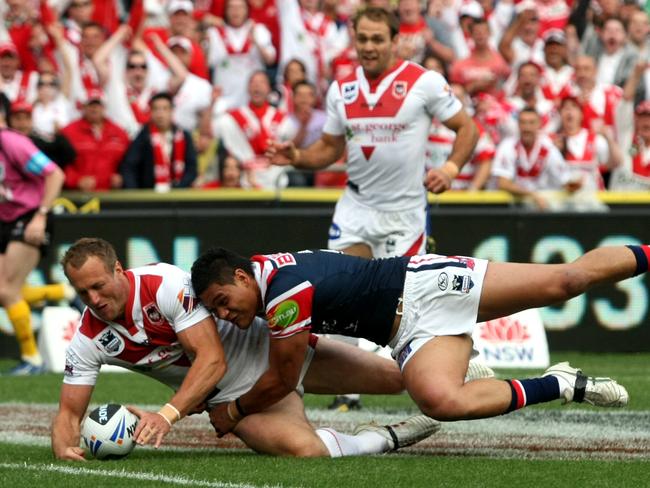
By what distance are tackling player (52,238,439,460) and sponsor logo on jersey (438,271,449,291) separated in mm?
742

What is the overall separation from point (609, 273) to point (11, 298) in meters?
6.10

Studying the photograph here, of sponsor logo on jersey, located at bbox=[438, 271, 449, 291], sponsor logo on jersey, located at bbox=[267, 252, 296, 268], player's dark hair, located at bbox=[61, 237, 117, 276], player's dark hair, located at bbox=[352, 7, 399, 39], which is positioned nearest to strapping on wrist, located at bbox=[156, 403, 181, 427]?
player's dark hair, located at bbox=[61, 237, 117, 276]

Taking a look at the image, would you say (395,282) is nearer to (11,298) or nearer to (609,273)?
(609,273)

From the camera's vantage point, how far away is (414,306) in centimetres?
755

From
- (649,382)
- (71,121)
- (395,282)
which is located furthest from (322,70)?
(395,282)

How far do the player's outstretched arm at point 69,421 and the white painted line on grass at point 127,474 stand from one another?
0.72 feet

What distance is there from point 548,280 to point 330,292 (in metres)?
1.09

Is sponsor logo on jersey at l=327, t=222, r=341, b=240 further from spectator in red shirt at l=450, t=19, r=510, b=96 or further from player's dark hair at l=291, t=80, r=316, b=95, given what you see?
spectator in red shirt at l=450, t=19, r=510, b=96

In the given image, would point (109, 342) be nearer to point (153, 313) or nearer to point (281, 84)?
point (153, 313)

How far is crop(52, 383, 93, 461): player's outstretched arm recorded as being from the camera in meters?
7.48

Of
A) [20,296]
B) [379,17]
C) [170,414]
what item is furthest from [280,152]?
[20,296]

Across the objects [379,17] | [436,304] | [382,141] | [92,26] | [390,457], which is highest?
[379,17]

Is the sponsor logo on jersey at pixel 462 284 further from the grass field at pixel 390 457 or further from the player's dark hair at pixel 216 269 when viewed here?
the player's dark hair at pixel 216 269

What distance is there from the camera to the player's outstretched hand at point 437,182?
28.4ft
